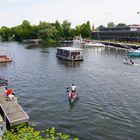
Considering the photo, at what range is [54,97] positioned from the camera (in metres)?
40.7

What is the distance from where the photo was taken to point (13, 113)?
2958 centimetres

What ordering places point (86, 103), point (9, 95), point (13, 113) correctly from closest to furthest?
point (13, 113)
point (9, 95)
point (86, 103)

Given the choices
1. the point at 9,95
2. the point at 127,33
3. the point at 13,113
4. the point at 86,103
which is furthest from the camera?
the point at 127,33

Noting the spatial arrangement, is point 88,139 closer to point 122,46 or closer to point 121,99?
point 121,99

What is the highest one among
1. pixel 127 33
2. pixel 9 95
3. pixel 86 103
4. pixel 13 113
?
pixel 127 33

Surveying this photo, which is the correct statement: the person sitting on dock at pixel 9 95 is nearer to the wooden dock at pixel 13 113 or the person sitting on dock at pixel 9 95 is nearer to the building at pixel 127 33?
the wooden dock at pixel 13 113

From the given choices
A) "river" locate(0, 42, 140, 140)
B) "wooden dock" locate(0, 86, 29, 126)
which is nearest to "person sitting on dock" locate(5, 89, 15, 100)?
"wooden dock" locate(0, 86, 29, 126)

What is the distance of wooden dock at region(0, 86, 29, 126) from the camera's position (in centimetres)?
2762

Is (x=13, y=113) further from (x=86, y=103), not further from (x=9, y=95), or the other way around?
(x=86, y=103)

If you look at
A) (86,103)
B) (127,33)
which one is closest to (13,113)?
(86,103)

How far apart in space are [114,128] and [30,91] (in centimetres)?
2119

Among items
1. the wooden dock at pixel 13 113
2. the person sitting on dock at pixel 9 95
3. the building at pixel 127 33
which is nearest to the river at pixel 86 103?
the wooden dock at pixel 13 113

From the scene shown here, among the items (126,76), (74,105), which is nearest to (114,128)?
(74,105)

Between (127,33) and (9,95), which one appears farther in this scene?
(127,33)
